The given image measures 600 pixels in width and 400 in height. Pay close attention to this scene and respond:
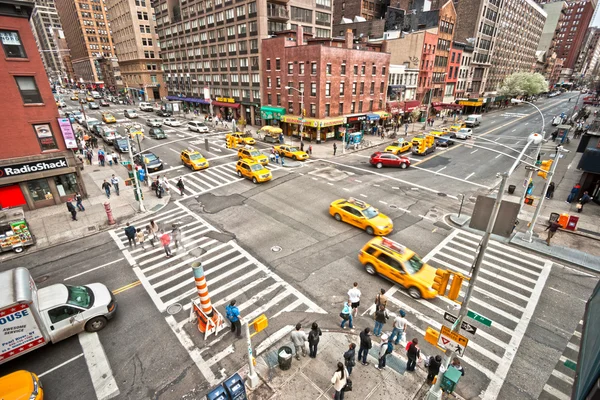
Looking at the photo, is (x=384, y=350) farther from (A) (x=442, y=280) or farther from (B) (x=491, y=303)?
(B) (x=491, y=303)

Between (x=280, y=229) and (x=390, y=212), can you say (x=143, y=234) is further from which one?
(x=390, y=212)

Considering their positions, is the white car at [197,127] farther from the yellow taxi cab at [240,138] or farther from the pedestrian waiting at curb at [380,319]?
the pedestrian waiting at curb at [380,319]

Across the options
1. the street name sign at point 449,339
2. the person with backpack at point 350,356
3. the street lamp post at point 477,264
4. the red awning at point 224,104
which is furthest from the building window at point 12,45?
the red awning at point 224,104

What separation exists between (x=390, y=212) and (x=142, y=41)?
94.0 meters

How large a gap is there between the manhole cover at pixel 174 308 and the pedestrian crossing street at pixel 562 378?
42.7 ft

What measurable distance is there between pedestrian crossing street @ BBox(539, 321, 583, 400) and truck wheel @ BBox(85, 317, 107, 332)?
603 inches

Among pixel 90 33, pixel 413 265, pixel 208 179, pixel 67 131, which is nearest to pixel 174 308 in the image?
pixel 413 265

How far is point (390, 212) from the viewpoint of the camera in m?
20.8

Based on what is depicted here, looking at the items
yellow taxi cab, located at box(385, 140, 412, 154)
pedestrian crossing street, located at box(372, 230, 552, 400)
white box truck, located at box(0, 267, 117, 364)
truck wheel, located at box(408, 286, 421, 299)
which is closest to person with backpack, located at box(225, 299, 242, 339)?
white box truck, located at box(0, 267, 117, 364)

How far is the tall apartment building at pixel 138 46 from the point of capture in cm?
8056

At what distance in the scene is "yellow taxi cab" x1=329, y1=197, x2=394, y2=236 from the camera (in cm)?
1744

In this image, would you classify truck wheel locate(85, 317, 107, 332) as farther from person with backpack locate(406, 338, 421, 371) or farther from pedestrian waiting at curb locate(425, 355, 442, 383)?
pedestrian waiting at curb locate(425, 355, 442, 383)

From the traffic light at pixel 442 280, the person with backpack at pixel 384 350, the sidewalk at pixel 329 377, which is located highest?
the traffic light at pixel 442 280

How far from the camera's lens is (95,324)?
429 inches
